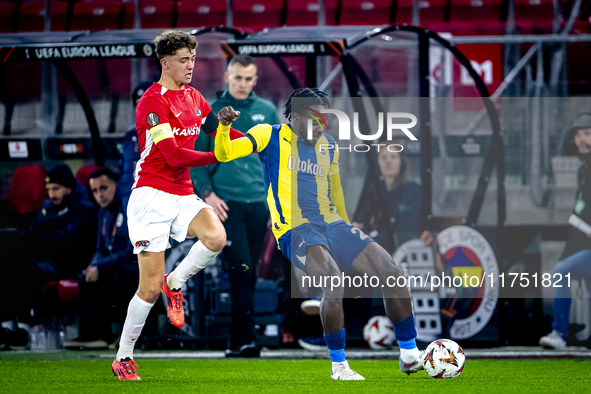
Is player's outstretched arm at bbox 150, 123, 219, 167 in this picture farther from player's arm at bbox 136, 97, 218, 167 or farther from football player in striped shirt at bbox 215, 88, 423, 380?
football player in striped shirt at bbox 215, 88, 423, 380

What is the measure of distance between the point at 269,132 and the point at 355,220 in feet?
5.51

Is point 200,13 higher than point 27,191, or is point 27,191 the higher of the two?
point 200,13

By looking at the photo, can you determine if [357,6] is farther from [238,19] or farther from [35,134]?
[35,134]

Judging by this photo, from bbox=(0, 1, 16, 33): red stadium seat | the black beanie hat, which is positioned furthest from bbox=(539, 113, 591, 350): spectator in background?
bbox=(0, 1, 16, 33): red stadium seat

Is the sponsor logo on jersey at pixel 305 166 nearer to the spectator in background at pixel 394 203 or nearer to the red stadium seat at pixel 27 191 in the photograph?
the spectator in background at pixel 394 203

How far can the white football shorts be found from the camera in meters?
4.37

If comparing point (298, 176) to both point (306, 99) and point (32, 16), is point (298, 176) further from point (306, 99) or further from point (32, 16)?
point (32, 16)

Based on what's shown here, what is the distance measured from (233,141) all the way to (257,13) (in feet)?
15.2

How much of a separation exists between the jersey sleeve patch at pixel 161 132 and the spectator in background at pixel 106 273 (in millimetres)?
1984

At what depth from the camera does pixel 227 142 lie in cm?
434

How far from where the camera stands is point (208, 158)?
14.1 ft

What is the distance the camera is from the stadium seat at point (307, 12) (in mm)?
8555

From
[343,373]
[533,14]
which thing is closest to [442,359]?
[343,373]

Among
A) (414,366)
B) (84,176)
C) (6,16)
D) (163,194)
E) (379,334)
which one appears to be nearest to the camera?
(414,366)
